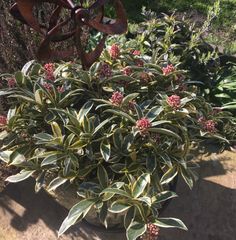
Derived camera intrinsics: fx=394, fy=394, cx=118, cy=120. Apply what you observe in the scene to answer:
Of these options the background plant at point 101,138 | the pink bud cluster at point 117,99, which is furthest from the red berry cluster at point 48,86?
the pink bud cluster at point 117,99

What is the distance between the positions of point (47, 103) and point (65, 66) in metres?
0.29

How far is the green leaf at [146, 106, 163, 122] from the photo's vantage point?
2.04m

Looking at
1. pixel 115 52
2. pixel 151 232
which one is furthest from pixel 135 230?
pixel 115 52

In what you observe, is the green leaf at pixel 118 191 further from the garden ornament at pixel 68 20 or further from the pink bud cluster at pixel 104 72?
the garden ornament at pixel 68 20

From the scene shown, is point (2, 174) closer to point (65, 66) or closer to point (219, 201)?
point (65, 66)

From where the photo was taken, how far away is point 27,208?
2.58 metres

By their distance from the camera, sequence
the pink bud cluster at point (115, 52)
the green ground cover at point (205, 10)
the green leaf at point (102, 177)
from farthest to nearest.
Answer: the green ground cover at point (205, 10), the pink bud cluster at point (115, 52), the green leaf at point (102, 177)

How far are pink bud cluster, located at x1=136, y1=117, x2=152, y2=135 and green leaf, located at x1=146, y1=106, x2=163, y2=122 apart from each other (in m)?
0.07

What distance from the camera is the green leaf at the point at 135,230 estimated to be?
1.82 meters

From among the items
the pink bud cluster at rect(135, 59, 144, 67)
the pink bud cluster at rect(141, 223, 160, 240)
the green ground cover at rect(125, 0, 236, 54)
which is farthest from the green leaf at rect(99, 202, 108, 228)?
the green ground cover at rect(125, 0, 236, 54)

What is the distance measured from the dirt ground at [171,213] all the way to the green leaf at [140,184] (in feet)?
2.17

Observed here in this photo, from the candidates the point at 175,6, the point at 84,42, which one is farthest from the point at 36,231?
the point at 175,6

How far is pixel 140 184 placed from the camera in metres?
1.95

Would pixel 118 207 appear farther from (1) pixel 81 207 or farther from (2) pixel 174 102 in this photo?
(2) pixel 174 102
